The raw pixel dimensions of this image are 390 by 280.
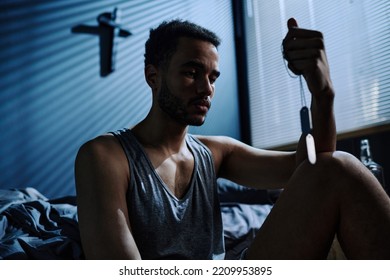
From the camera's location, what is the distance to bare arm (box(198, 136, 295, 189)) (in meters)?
0.91

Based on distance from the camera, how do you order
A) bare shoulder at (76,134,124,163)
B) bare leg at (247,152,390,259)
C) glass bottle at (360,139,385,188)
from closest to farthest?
bare leg at (247,152,390,259), bare shoulder at (76,134,124,163), glass bottle at (360,139,385,188)

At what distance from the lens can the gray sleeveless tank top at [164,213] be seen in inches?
28.9

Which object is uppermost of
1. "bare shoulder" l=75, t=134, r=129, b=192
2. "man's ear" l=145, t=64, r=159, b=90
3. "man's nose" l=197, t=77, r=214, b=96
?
"man's ear" l=145, t=64, r=159, b=90

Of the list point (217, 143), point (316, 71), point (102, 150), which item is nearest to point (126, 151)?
point (102, 150)

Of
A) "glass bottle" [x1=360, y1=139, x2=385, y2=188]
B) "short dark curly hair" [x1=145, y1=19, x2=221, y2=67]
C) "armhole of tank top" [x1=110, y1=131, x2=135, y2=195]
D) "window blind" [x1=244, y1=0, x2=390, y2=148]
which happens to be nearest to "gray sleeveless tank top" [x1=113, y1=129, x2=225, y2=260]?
"armhole of tank top" [x1=110, y1=131, x2=135, y2=195]

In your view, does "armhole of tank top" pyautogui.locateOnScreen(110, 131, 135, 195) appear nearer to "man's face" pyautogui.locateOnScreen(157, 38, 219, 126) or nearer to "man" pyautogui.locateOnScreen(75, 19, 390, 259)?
"man" pyautogui.locateOnScreen(75, 19, 390, 259)

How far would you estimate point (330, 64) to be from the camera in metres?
1.82

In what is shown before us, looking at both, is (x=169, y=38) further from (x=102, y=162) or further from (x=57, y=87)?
(x=57, y=87)

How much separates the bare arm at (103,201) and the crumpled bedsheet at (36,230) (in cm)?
25

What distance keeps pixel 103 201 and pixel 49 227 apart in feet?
1.51

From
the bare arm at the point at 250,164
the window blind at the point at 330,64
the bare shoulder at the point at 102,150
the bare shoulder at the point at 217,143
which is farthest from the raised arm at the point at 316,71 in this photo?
the window blind at the point at 330,64

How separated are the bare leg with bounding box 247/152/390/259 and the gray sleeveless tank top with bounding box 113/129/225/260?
0.54 feet
